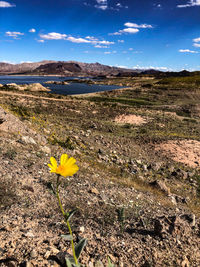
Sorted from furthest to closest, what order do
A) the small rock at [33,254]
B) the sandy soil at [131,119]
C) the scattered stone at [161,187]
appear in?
1. the sandy soil at [131,119]
2. the scattered stone at [161,187]
3. the small rock at [33,254]

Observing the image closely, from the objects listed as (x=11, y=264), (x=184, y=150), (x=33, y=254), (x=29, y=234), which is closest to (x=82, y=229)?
(x=29, y=234)

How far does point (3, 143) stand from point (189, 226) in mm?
6045

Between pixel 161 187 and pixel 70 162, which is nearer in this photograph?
pixel 70 162

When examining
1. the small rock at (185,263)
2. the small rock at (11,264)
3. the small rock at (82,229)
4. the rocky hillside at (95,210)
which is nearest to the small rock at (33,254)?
the rocky hillside at (95,210)

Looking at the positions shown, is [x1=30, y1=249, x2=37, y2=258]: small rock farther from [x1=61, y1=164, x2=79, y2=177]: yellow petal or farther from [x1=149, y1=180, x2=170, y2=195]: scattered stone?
[x1=149, y1=180, x2=170, y2=195]: scattered stone

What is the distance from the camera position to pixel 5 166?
534cm

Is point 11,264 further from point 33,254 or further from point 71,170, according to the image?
point 71,170

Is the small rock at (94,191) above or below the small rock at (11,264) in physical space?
below

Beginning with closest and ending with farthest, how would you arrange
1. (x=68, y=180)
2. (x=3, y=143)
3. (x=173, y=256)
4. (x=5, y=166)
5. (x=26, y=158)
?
(x=173, y=256) < (x=5, y=166) < (x=68, y=180) < (x=26, y=158) < (x=3, y=143)

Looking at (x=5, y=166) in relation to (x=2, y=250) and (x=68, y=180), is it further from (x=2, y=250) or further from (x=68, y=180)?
(x=2, y=250)

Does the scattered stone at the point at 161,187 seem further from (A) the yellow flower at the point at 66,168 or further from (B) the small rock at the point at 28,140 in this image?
(A) the yellow flower at the point at 66,168

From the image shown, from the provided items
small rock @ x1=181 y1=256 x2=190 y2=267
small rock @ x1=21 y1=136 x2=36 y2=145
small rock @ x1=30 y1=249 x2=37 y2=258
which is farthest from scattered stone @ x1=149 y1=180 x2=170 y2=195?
small rock @ x1=30 y1=249 x2=37 y2=258

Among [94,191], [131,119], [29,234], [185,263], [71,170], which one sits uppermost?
[71,170]

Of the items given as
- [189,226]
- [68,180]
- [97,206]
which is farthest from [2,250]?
[189,226]
